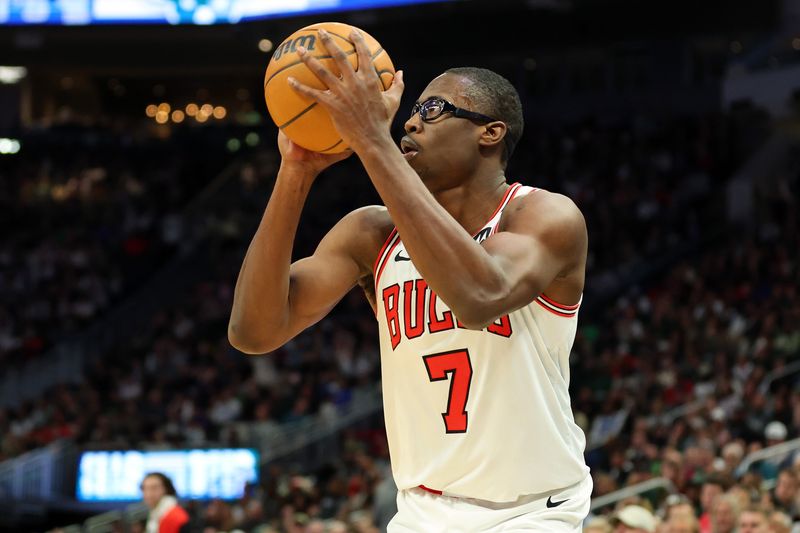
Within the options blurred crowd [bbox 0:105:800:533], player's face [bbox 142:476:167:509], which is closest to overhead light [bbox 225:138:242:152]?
blurred crowd [bbox 0:105:800:533]

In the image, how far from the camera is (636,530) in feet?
25.7

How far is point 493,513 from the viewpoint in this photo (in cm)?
345

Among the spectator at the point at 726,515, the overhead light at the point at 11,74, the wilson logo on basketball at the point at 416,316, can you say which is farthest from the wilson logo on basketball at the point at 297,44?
the overhead light at the point at 11,74

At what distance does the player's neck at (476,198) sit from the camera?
372 cm

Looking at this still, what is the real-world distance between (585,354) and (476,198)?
1372 cm

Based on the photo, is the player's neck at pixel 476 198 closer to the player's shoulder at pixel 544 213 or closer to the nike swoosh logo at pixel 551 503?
the player's shoulder at pixel 544 213

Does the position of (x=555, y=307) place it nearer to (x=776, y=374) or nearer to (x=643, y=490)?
(x=643, y=490)

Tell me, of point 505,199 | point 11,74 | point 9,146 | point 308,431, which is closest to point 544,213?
point 505,199

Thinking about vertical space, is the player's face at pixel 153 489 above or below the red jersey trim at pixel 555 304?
below

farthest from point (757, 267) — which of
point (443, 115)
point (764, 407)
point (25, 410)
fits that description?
point (443, 115)

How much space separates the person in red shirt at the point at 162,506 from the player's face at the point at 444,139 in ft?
20.2

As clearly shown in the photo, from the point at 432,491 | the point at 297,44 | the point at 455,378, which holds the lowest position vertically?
the point at 432,491

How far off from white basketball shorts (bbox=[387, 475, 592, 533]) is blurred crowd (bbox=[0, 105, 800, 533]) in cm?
444

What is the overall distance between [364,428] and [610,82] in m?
11.7
